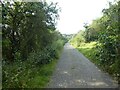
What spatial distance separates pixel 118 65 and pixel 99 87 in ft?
8.69

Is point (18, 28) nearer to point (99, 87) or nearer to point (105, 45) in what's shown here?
point (105, 45)

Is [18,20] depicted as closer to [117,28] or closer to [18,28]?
[18,28]

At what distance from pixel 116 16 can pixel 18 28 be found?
28.5 ft

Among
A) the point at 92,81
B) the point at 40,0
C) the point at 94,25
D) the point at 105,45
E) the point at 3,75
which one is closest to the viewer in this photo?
the point at 3,75

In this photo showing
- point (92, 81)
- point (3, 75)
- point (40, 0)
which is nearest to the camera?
point (3, 75)

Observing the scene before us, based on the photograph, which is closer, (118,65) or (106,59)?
(118,65)

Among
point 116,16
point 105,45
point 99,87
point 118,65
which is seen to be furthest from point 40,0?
point 99,87

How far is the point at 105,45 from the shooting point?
15.9m

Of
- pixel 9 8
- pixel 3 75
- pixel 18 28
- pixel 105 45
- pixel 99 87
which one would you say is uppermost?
pixel 9 8

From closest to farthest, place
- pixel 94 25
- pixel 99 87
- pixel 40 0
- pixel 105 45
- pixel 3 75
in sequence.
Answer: pixel 3 75
pixel 99 87
pixel 105 45
pixel 40 0
pixel 94 25

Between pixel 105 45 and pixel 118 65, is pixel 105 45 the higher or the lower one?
the higher one

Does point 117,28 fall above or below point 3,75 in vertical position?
above

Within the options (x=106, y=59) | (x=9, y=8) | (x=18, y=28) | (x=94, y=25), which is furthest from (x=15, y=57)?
(x=94, y=25)

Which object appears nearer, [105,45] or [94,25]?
[105,45]
